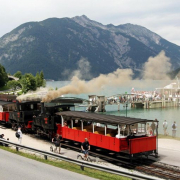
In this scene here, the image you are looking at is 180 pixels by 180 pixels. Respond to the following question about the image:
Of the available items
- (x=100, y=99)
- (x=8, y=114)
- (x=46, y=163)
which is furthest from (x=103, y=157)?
(x=100, y=99)

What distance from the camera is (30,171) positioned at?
13.8m

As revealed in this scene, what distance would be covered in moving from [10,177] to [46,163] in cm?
358

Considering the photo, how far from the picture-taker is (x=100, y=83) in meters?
39.5

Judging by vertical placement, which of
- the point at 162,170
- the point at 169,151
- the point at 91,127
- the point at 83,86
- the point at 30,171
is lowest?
the point at 169,151

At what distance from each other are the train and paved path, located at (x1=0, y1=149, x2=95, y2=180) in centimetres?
558

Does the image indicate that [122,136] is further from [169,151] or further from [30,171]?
[30,171]

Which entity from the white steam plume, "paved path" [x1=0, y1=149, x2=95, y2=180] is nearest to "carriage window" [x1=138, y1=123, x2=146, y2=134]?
"paved path" [x1=0, y1=149, x2=95, y2=180]

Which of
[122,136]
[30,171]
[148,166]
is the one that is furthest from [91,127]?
[30,171]

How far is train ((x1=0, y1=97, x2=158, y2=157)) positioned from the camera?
18.5 meters

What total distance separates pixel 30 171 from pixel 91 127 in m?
10.1

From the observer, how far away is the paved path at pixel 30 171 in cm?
1271

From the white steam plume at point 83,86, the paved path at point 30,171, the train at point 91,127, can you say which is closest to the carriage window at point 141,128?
the train at point 91,127

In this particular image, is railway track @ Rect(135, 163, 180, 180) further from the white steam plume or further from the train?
the white steam plume

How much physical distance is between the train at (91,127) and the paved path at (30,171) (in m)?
5.58
